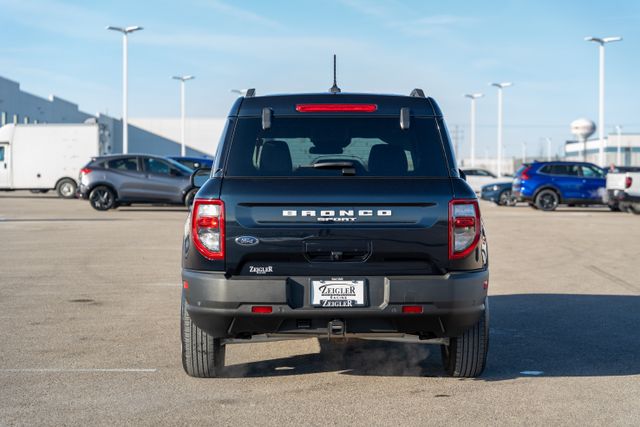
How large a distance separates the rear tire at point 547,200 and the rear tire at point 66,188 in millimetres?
18390

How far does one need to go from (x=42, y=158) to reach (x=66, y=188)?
1.50 meters

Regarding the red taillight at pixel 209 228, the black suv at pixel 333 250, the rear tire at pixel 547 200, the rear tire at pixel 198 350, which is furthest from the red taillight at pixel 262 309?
the rear tire at pixel 547 200

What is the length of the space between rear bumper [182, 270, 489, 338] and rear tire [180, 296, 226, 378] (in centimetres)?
38

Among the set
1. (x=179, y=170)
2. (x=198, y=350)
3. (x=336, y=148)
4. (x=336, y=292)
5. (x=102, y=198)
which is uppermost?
(x=179, y=170)

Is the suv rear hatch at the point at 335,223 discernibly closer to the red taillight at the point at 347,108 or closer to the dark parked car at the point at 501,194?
the red taillight at the point at 347,108

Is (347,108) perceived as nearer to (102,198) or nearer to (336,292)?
(336,292)

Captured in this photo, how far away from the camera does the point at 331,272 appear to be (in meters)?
5.77

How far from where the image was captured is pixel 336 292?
5.77 m

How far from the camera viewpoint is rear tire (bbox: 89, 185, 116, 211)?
94.4ft

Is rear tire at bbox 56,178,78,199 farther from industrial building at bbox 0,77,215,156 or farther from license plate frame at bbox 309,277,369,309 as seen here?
industrial building at bbox 0,77,215,156

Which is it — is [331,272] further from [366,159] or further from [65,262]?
[65,262]

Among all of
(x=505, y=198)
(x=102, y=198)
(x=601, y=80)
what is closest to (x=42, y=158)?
(x=102, y=198)

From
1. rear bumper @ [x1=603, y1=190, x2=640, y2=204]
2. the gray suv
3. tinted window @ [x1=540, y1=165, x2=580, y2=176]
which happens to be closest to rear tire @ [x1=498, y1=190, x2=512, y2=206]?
tinted window @ [x1=540, y1=165, x2=580, y2=176]

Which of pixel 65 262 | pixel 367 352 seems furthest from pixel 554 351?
pixel 65 262
